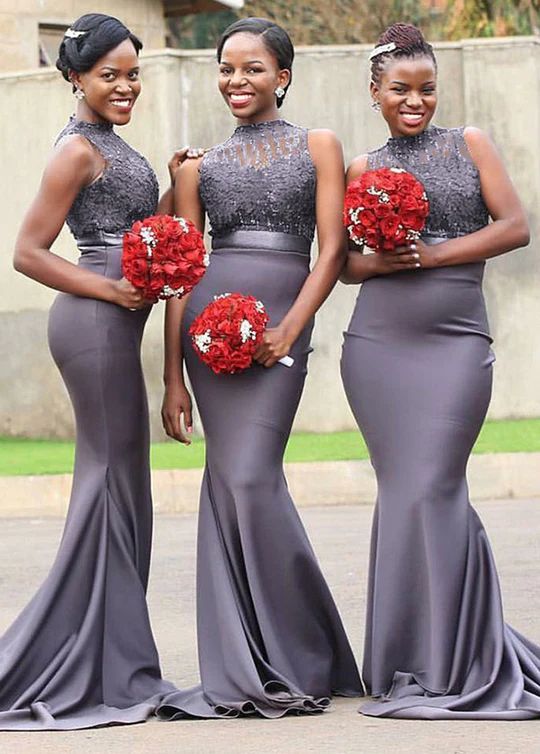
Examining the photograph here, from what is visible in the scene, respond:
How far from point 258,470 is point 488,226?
4.02ft

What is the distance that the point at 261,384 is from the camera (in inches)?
256

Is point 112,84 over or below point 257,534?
over

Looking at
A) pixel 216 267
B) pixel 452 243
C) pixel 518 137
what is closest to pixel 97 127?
pixel 216 267

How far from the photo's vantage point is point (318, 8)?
36.3 meters

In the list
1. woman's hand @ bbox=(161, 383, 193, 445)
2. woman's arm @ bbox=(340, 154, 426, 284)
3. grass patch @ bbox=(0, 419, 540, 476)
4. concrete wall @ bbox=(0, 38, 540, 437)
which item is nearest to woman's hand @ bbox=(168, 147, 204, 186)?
woman's arm @ bbox=(340, 154, 426, 284)

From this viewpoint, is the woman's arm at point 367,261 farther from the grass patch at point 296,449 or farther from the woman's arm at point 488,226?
the grass patch at point 296,449

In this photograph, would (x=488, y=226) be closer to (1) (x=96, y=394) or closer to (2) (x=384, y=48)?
(2) (x=384, y=48)

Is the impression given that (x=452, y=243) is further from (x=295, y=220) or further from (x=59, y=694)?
(x=59, y=694)

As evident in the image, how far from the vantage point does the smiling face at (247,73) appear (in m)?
6.55

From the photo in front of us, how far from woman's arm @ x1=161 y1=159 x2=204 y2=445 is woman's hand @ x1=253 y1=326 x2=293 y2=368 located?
13.5 inches

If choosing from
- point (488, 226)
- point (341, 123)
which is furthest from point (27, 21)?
point (488, 226)

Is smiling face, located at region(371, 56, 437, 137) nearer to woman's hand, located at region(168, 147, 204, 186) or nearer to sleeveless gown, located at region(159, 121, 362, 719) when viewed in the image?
sleeveless gown, located at region(159, 121, 362, 719)

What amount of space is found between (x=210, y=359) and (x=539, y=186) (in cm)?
1350

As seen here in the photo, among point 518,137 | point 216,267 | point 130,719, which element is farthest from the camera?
point 518,137
